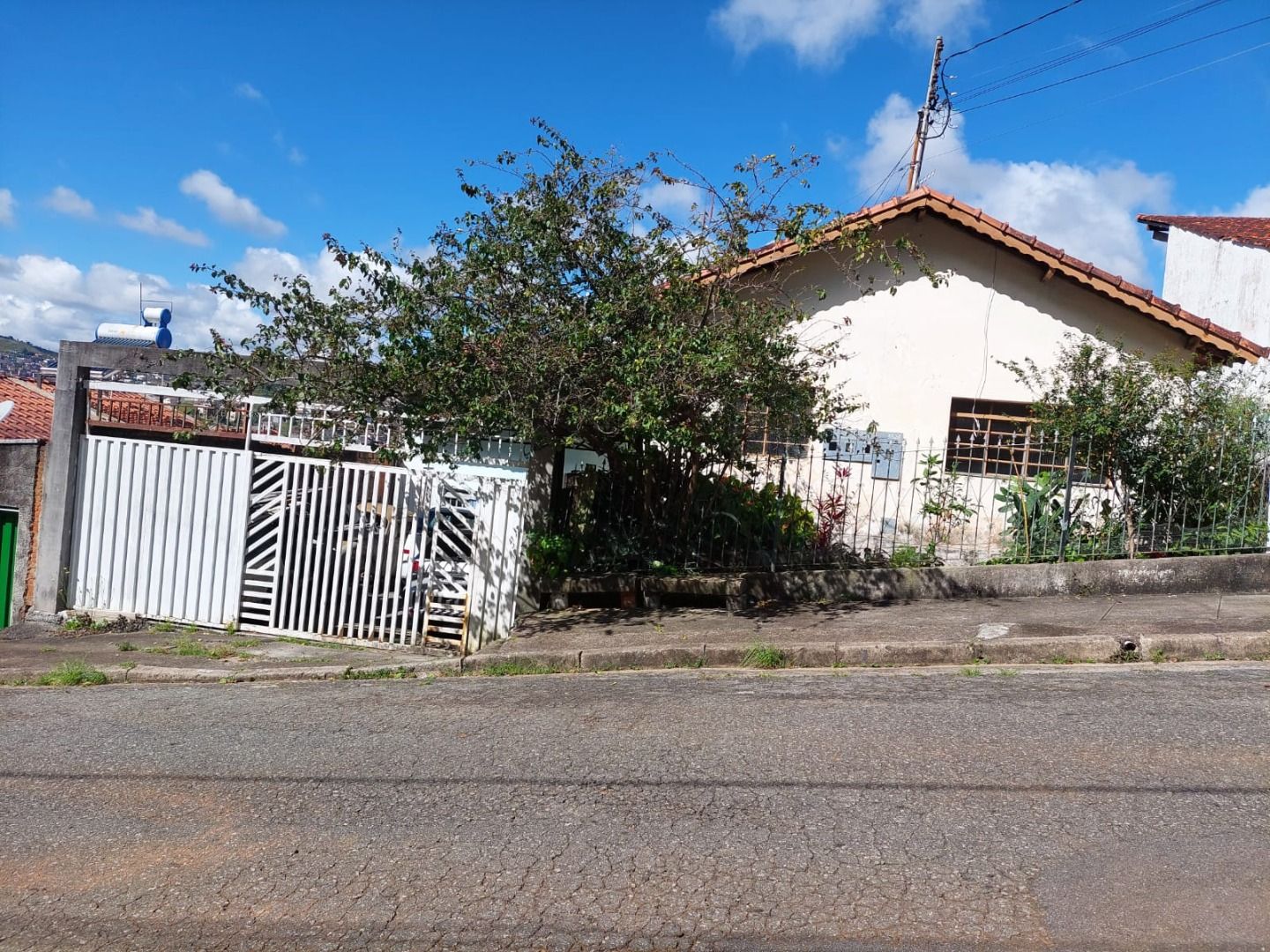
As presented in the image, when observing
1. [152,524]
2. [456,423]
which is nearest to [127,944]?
[456,423]

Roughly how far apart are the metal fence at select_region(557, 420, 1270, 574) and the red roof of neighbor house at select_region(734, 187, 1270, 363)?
227cm

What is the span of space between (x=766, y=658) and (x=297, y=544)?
4459 millimetres

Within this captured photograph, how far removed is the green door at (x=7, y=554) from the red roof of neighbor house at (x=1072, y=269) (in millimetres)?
9344

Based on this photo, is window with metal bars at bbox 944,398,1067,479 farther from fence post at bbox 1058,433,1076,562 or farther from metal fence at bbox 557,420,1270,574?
fence post at bbox 1058,433,1076,562

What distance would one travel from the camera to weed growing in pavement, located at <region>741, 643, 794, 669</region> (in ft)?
25.1

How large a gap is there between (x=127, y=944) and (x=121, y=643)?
613 cm

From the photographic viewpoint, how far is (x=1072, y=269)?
1137 cm

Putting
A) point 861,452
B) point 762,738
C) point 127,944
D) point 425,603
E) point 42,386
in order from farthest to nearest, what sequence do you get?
point 42,386 < point 861,452 < point 425,603 < point 762,738 < point 127,944

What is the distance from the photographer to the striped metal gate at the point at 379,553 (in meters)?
8.70

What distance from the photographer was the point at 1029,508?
959 centimetres

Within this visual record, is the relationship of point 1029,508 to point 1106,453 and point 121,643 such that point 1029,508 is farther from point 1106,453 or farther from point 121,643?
point 121,643

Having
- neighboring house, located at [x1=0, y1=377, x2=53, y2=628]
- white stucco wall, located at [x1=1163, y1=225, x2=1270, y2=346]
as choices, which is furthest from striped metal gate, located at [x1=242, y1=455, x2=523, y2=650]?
white stucco wall, located at [x1=1163, y1=225, x2=1270, y2=346]

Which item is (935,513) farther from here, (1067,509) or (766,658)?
(766,658)

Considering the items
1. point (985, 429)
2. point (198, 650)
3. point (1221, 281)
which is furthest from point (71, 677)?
point (1221, 281)
